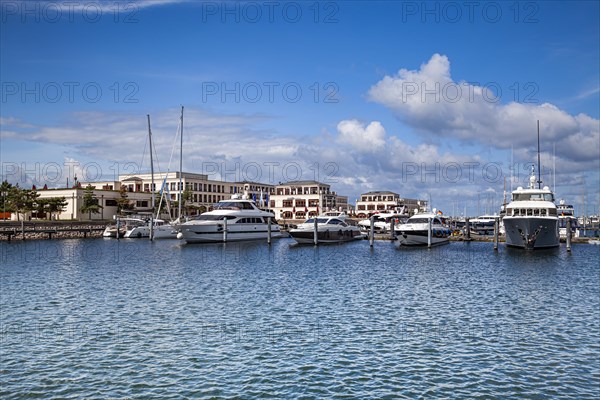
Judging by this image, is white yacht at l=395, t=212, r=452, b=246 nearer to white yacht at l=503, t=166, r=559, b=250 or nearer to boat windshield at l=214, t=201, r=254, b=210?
white yacht at l=503, t=166, r=559, b=250

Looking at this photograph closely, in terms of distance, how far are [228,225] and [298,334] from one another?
181 ft

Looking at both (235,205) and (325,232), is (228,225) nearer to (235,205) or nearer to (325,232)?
(235,205)

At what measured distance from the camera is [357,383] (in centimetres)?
1694

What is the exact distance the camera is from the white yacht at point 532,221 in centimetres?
5997

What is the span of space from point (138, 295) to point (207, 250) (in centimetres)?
3455

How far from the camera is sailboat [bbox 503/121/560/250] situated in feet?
197

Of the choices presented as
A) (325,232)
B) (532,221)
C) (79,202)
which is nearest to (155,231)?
(325,232)

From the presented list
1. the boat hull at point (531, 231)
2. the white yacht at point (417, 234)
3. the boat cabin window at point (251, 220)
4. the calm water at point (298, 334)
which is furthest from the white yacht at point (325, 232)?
the calm water at point (298, 334)

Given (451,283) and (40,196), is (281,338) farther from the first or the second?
(40,196)

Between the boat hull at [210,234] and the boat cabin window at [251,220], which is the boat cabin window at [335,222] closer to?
the boat cabin window at [251,220]

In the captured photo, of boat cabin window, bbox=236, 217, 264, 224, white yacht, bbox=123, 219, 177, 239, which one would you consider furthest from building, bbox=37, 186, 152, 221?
boat cabin window, bbox=236, 217, 264, 224

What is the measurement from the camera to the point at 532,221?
196 ft

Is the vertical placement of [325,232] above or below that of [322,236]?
above

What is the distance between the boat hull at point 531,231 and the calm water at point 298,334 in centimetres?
1592
